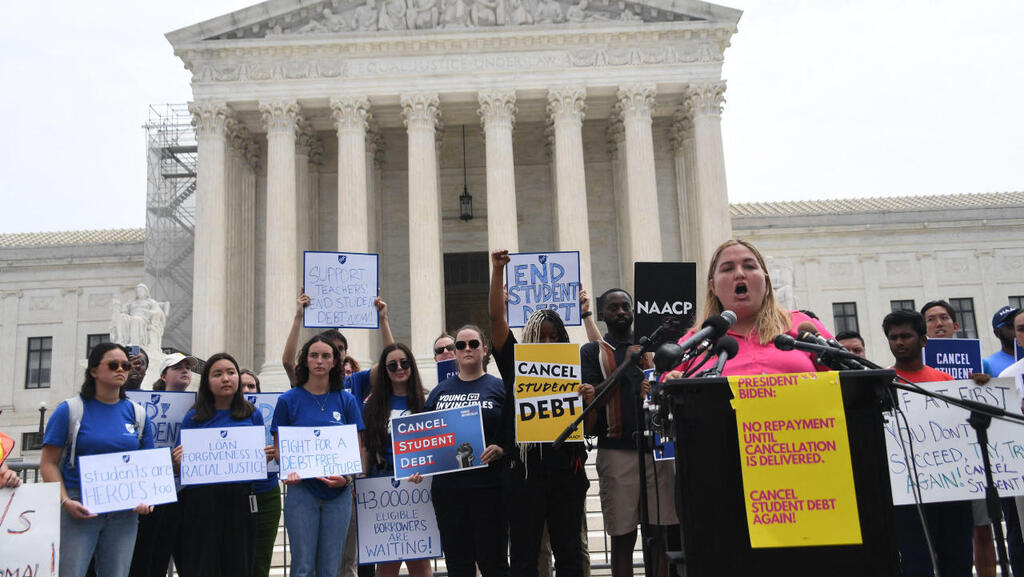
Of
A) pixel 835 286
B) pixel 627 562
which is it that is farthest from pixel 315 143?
pixel 627 562

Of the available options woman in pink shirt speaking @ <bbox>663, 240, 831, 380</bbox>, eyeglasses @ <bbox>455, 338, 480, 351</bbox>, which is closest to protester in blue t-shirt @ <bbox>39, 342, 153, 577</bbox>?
eyeglasses @ <bbox>455, 338, 480, 351</bbox>

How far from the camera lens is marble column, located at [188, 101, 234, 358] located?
28969 millimetres

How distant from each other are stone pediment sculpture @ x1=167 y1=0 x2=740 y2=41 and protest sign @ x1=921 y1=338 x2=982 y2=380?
24.0m

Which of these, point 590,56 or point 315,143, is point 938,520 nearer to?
point 590,56

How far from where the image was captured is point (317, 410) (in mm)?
7723

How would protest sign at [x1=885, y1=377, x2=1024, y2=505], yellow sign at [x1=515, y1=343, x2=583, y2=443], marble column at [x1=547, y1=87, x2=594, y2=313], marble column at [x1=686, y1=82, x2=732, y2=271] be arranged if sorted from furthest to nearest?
marble column at [x1=686, y1=82, x2=732, y2=271] → marble column at [x1=547, y1=87, x2=594, y2=313] → yellow sign at [x1=515, y1=343, x2=583, y2=443] → protest sign at [x1=885, y1=377, x2=1024, y2=505]

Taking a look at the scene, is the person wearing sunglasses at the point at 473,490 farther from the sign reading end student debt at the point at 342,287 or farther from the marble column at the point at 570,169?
the marble column at the point at 570,169

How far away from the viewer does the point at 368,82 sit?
3073 cm

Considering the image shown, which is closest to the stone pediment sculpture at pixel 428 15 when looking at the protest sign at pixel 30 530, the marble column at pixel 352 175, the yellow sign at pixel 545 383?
the marble column at pixel 352 175

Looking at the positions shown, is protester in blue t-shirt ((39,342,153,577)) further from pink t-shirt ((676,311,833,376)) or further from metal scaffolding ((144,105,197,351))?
metal scaffolding ((144,105,197,351))

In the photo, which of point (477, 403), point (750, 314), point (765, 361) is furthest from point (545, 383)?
point (765, 361)

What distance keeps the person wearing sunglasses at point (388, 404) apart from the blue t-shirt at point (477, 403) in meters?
0.61

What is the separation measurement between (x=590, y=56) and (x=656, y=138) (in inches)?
217

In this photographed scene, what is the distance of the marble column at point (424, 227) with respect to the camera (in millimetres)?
28891
